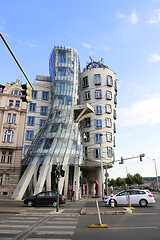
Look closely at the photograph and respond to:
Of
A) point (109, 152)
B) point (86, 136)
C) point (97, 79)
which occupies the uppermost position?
point (97, 79)

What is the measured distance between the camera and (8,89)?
3988 cm

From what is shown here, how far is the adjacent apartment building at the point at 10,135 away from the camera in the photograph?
1337 inches

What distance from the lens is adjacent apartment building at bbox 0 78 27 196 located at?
3397 cm

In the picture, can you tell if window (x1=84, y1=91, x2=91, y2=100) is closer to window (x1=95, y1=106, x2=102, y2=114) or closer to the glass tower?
the glass tower

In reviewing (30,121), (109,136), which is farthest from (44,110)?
(109,136)

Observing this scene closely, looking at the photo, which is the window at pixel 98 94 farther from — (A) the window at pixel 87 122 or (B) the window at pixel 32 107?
(B) the window at pixel 32 107

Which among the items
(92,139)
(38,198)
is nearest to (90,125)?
(92,139)

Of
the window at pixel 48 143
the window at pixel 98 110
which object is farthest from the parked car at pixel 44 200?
the window at pixel 98 110

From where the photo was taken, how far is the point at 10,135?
36531 mm

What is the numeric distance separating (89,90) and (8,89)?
17.9m

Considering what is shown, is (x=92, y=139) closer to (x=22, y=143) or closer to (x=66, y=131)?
(x=66, y=131)

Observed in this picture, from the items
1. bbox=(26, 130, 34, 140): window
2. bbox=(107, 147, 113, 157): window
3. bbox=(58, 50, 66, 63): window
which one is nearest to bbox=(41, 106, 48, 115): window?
bbox=(26, 130, 34, 140): window

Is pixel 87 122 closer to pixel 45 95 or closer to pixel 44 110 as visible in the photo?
pixel 44 110

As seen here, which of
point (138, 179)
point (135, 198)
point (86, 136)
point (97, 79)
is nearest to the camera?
point (135, 198)
